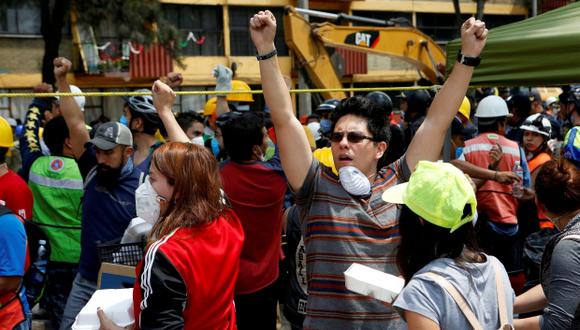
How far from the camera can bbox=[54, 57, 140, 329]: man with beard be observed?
4.25m

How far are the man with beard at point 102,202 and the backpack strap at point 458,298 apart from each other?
257cm

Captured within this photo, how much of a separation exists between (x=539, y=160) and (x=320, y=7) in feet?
85.7

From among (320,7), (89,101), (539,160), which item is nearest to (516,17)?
(320,7)

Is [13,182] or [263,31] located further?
[13,182]

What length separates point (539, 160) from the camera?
601 centimetres

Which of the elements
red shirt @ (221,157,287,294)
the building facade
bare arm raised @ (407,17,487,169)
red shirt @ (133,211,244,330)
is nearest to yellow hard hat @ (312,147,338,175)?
red shirt @ (221,157,287,294)

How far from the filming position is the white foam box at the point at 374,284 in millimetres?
2322

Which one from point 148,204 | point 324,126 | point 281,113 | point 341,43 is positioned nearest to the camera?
point 281,113

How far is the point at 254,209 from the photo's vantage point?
14.5 feet

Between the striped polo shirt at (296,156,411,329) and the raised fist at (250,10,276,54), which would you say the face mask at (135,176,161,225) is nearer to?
the striped polo shirt at (296,156,411,329)

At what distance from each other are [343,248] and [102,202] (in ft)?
6.50

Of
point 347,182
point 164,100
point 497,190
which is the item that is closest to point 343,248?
point 347,182

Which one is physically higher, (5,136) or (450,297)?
(5,136)

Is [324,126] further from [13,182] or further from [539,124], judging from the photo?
[13,182]
